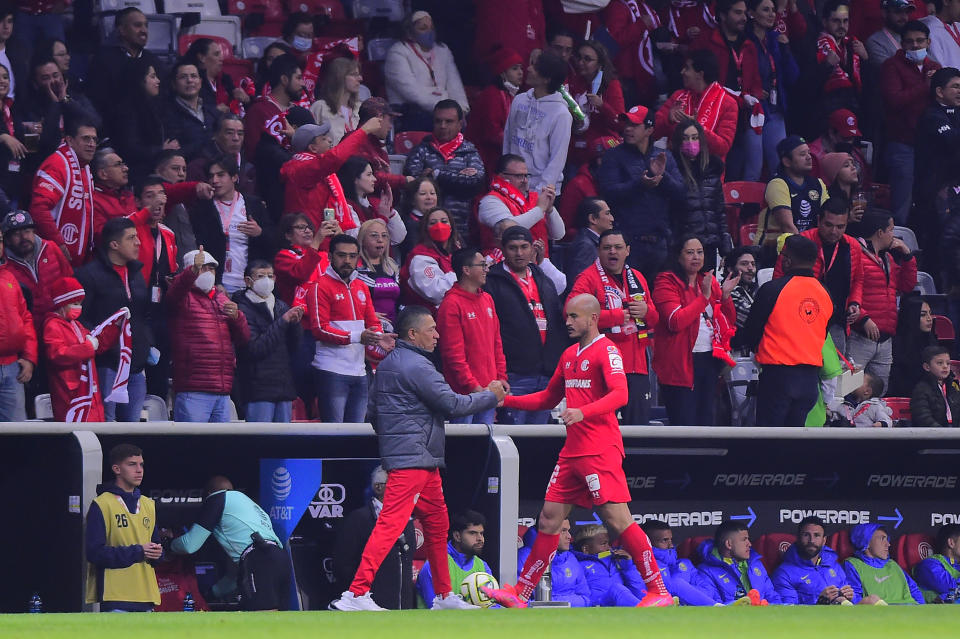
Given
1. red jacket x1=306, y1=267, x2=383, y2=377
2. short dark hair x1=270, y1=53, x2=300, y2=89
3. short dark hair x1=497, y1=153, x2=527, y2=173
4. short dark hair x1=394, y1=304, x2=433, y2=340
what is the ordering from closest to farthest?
short dark hair x1=394, y1=304, x2=433, y2=340 < red jacket x1=306, y1=267, x2=383, y2=377 < short dark hair x1=497, y1=153, x2=527, y2=173 < short dark hair x1=270, y1=53, x2=300, y2=89

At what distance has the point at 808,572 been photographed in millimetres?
11422

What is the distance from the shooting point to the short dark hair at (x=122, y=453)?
9.17m

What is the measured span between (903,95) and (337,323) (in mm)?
7051

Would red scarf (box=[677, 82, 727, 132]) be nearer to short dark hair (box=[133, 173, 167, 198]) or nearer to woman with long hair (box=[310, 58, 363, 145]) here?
woman with long hair (box=[310, 58, 363, 145])

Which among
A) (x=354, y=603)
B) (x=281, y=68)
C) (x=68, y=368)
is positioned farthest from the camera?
(x=281, y=68)

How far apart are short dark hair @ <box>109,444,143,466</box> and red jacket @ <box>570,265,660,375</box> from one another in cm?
331

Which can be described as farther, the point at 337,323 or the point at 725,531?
the point at 725,531

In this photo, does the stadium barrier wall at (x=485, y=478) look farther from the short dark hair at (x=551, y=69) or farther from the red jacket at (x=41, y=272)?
the short dark hair at (x=551, y=69)

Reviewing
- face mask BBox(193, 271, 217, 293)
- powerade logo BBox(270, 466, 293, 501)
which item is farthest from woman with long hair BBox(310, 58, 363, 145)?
powerade logo BBox(270, 466, 293, 501)

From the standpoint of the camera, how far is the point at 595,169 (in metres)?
13.1

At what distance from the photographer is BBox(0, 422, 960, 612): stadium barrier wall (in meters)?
9.47

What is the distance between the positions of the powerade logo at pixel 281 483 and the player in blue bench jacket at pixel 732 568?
3.02 meters

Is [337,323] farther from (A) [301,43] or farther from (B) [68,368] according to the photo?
(A) [301,43]

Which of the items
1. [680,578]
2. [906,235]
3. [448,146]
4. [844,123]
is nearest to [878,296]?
[906,235]
